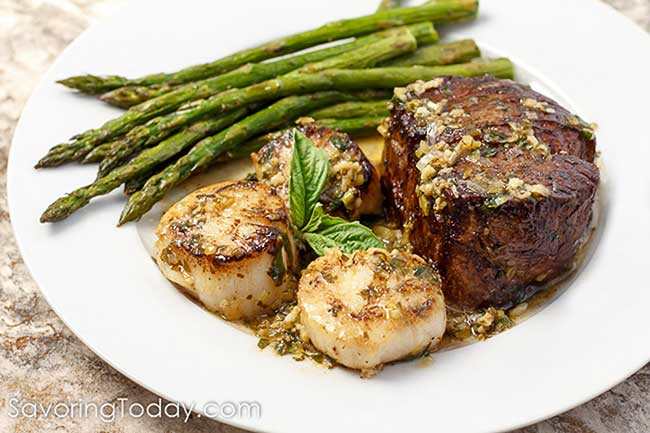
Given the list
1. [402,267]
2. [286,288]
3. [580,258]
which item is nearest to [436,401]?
[402,267]

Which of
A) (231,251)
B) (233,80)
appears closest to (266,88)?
(233,80)

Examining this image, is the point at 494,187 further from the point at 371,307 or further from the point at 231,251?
the point at 231,251

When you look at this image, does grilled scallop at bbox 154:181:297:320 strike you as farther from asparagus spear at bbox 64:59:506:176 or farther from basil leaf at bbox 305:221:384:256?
asparagus spear at bbox 64:59:506:176

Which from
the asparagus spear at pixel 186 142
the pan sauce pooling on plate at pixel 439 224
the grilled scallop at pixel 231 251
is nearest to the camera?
the pan sauce pooling on plate at pixel 439 224

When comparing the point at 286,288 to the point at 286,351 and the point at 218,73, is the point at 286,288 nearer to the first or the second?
the point at 286,351

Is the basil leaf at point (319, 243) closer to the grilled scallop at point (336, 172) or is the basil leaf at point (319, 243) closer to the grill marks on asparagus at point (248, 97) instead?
the grilled scallop at point (336, 172)

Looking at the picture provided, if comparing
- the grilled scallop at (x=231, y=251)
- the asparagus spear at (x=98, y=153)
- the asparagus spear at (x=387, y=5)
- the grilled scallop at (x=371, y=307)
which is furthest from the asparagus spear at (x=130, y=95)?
the grilled scallop at (x=371, y=307)
